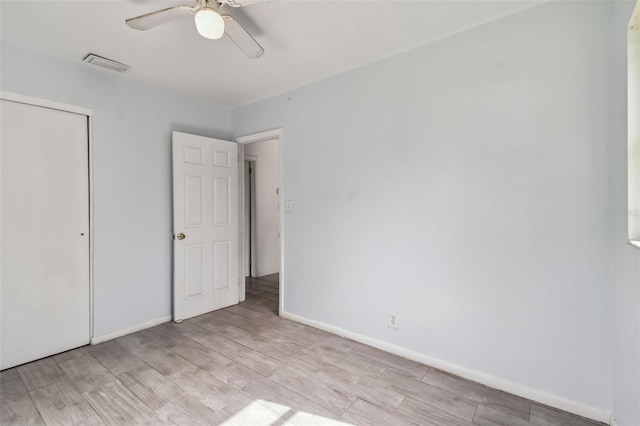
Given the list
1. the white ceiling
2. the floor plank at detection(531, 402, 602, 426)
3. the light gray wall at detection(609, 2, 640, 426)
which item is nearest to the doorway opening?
the white ceiling

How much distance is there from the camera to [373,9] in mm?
1983

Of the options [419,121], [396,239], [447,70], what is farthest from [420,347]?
[447,70]

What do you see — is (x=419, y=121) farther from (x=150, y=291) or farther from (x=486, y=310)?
(x=150, y=291)

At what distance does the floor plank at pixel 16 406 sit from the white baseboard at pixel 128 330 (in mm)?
624

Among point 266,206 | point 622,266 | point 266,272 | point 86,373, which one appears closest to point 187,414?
point 86,373

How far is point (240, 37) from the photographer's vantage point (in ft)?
6.13

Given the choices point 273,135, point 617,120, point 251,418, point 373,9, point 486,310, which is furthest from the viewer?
point 273,135

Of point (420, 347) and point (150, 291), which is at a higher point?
point (150, 291)

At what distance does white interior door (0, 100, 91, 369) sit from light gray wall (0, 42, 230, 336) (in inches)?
4.8

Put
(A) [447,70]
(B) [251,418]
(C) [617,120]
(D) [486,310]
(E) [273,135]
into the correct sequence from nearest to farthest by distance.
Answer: (C) [617,120] → (B) [251,418] → (D) [486,310] → (A) [447,70] → (E) [273,135]

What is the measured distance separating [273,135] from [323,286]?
5.94ft

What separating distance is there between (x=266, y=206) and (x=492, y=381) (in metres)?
4.43

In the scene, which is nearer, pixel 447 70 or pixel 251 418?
pixel 251 418

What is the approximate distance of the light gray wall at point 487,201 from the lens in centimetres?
177
